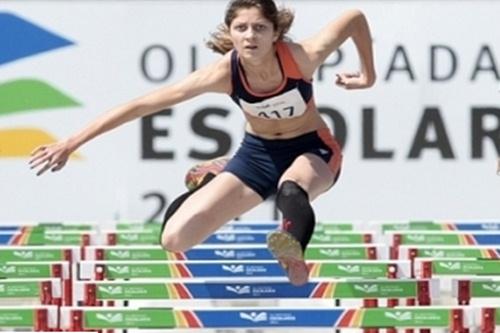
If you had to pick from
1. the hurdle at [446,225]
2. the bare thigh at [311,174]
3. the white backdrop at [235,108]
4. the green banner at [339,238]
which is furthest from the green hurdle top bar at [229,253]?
the white backdrop at [235,108]

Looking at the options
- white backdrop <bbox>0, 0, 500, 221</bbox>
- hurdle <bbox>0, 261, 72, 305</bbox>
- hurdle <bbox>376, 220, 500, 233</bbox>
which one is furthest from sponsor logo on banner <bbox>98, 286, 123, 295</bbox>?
white backdrop <bbox>0, 0, 500, 221</bbox>

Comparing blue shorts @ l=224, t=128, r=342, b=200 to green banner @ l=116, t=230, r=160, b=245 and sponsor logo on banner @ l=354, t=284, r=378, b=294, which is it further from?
green banner @ l=116, t=230, r=160, b=245

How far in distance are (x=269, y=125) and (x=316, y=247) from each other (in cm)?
143

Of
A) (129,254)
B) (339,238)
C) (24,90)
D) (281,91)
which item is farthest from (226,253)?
(24,90)

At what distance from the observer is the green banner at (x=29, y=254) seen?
370 inches

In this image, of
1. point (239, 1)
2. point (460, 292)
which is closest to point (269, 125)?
point (239, 1)

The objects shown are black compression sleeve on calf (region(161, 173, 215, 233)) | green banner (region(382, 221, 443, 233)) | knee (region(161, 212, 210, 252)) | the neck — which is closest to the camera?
the neck

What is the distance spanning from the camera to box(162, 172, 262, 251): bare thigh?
324 inches

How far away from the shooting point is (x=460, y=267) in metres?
8.60

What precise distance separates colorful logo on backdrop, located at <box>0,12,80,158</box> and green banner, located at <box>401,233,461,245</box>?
11.4 ft

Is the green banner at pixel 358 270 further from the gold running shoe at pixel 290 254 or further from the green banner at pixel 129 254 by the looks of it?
the green banner at pixel 129 254

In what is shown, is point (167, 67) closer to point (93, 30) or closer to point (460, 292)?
point (93, 30)

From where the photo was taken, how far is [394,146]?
509 inches

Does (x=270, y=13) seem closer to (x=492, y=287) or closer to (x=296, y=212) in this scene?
(x=296, y=212)
